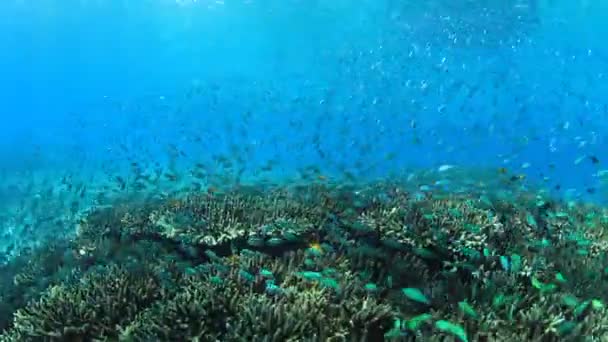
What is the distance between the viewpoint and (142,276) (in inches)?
228

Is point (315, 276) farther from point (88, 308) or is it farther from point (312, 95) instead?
point (312, 95)

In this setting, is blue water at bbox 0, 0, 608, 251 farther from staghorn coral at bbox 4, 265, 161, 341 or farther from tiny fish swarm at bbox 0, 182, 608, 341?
staghorn coral at bbox 4, 265, 161, 341

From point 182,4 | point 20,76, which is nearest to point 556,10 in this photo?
point 182,4

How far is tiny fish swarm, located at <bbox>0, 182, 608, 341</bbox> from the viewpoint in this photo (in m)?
4.65

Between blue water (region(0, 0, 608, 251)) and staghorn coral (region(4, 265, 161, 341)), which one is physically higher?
blue water (region(0, 0, 608, 251))

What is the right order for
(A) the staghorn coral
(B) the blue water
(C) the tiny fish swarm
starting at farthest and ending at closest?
(B) the blue water → (A) the staghorn coral → (C) the tiny fish swarm

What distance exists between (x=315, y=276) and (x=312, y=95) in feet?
85.5

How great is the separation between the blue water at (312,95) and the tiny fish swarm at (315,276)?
131 inches

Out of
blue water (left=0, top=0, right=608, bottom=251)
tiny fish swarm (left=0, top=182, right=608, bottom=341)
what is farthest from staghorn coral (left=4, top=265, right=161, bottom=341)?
blue water (left=0, top=0, right=608, bottom=251)

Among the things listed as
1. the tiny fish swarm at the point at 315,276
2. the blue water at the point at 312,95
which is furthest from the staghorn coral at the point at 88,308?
the blue water at the point at 312,95

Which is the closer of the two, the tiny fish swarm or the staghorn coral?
the tiny fish swarm

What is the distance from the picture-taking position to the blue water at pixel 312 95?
14.8 meters

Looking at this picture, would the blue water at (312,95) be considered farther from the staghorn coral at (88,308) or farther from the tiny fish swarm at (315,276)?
the staghorn coral at (88,308)

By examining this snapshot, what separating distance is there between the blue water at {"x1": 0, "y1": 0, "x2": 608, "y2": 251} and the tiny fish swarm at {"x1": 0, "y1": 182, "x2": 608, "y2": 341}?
3331mm
